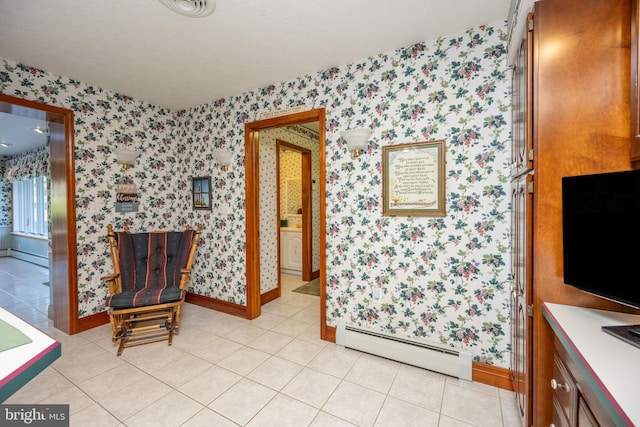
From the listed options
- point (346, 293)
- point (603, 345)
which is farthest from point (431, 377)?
point (603, 345)

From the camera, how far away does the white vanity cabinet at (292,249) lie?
16.2 ft

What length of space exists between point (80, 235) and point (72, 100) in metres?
1.38

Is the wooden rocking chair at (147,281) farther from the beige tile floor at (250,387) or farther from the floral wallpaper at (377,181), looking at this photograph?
the floral wallpaper at (377,181)

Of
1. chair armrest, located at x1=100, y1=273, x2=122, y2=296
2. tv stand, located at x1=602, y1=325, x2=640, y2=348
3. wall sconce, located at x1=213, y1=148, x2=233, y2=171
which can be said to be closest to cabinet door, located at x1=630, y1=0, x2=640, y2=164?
tv stand, located at x1=602, y1=325, x2=640, y2=348

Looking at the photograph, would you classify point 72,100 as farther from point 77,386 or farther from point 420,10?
point 420,10

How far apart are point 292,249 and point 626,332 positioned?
4.38 metres

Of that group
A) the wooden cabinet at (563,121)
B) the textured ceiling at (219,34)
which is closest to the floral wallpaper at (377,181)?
the textured ceiling at (219,34)

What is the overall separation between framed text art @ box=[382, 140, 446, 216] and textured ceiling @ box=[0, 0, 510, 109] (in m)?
0.85

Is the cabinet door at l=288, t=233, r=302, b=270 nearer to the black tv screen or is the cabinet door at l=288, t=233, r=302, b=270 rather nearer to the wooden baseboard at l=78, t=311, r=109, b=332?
the wooden baseboard at l=78, t=311, r=109, b=332

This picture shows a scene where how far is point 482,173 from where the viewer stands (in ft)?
6.48

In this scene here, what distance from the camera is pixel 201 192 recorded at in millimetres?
3512

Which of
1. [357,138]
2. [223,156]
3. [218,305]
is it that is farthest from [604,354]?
[218,305]

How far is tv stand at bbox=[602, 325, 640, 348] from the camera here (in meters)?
0.92

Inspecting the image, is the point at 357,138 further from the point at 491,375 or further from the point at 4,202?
the point at 4,202
